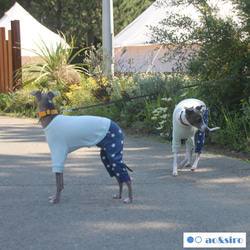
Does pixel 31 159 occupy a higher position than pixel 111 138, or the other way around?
pixel 111 138

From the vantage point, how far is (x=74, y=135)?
494 centimetres

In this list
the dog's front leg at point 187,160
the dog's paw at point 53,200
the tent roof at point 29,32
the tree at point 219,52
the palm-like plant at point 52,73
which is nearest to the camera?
the dog's paw at point 53,200

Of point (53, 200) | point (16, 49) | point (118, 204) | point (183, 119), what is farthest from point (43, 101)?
point (16, 49)

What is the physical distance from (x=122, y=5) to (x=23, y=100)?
769 inches

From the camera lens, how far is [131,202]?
17.3 ft

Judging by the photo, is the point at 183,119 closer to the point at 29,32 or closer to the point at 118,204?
the point at 118,204

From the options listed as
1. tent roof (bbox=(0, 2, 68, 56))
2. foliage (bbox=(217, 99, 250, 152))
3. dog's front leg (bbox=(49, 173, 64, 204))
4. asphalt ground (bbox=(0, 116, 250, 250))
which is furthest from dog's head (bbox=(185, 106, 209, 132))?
tent roof (bbox=(0, 2, 68, 56))

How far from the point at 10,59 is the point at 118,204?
37.6ft

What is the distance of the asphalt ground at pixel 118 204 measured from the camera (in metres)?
4.20

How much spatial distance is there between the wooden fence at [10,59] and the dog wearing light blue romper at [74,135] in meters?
10.5

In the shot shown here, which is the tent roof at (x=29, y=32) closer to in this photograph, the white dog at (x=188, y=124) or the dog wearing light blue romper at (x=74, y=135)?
the white dog at (x=188, y=124)

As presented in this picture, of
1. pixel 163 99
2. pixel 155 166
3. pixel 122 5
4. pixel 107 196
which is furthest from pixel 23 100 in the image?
pixel 122 5

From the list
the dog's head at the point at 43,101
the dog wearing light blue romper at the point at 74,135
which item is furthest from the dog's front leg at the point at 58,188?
the dog's head at the point at 43,101

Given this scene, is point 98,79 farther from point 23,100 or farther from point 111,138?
point 111,138
